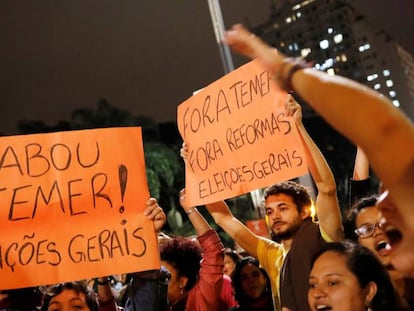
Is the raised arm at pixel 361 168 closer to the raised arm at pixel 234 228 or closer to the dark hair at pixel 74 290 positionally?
the raised arm at pixel 234 228

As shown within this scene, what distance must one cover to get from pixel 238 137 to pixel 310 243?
30.4 inches

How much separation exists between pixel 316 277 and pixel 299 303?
0.46 metres

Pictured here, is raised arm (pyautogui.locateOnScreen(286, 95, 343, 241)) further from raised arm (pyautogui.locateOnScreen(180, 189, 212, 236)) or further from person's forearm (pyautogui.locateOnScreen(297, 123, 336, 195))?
raised arm (pyautogui.locateOnScreen(180, 189, 212, 236))

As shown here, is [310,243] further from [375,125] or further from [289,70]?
[375,125]

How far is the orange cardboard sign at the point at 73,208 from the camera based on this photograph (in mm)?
2516

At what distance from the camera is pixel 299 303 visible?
2.40 m

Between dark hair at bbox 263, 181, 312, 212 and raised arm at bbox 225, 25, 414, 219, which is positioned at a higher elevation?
dark hair at bbox 263, 181, 312, 212

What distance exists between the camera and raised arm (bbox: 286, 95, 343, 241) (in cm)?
255

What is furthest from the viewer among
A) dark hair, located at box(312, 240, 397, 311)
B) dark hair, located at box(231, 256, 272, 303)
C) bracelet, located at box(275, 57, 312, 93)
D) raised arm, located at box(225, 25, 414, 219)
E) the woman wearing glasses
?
dark hair, located at box(231, 256, 272, 303)

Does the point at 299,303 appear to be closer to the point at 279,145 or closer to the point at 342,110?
the point at 279,145

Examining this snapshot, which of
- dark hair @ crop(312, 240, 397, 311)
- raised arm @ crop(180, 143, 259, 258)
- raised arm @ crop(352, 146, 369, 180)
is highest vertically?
raised arm @ crop(352, 146, 369, 180)

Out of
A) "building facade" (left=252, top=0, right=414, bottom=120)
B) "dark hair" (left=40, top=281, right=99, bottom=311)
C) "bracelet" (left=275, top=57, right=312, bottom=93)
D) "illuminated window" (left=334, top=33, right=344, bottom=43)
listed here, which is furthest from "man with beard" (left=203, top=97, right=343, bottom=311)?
"illuminated window" (left=334, top=33, right=344, bottom=43)

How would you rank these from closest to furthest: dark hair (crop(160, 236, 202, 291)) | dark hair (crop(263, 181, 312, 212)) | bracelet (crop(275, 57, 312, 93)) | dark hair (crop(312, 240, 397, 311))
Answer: bracelet (crop(275, 57, 312, 93)) → dark hair (crop(312, 240, 397, 311)) → dark hair (crop(263, 181, 312, 212)) → dark hair (crop(160, 236, 202, 291))

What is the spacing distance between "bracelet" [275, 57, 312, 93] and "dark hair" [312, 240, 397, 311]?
95 centimetres
